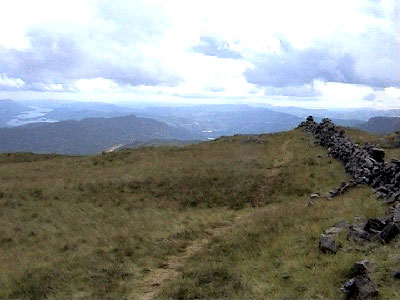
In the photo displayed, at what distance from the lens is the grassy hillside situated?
11602mm

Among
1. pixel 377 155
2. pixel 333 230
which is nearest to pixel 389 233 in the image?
pixel 333 230

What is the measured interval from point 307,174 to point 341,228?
1456 centimetres

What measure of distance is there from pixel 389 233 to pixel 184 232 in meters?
9.68

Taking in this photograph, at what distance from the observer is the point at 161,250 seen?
16062mm

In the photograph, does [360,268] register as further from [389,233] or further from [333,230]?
[333,230]

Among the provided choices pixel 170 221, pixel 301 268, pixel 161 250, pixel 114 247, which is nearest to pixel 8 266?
pixel 114 247

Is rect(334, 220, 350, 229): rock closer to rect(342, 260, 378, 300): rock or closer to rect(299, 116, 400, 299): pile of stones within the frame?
rect(299, 116, 400, 299): pile of stones

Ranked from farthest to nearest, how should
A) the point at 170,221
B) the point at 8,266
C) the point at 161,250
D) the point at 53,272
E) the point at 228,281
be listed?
the point at 170,221 < the point at 161,250 < the point at 8,266 < the point at 53,272 < the point at 228,281

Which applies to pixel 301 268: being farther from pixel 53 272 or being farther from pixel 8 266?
pixel 8 266

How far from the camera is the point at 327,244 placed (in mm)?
12531

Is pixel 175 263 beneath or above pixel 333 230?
beneath

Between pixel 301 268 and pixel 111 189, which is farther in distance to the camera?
pixel 111 189

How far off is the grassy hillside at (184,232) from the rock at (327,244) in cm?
27

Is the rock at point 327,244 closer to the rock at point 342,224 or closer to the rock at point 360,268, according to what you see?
the rock at point 342,224
